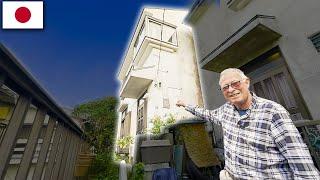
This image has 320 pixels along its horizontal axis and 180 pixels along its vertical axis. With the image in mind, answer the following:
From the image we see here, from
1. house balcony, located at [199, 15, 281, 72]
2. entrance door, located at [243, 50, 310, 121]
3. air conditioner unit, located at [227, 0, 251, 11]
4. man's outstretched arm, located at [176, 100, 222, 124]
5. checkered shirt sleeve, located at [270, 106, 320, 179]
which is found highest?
air conditioner unit, located at [227, 0, 251, 11]

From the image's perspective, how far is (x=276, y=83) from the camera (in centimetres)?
388

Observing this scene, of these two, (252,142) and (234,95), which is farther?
(234,95)

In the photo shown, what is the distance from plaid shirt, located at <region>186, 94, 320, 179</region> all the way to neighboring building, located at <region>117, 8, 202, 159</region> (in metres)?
6.41

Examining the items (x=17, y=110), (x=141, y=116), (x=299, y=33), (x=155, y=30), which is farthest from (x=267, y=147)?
(x=155, y=30)

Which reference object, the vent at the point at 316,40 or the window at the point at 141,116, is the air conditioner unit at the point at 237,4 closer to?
the vent at the point at 316,40

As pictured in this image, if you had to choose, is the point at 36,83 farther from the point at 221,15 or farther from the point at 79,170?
the point at 221,15

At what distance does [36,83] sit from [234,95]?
6.18ft

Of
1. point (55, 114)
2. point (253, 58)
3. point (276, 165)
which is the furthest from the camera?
point (253, 58)

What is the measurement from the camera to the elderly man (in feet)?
4.26

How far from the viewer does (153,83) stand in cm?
892

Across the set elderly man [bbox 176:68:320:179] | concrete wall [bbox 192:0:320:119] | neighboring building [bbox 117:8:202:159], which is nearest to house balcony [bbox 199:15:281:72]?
concrete wall [bbox 192:0:320:119]

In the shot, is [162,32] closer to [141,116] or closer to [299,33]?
[141,116]

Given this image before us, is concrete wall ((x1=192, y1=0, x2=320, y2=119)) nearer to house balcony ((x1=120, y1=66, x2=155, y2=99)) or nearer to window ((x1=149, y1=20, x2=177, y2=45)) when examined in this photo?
house balcony ((x1=120, y1=66, x2=155, y2=99))

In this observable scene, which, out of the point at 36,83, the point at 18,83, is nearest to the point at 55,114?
the point at 36,83
